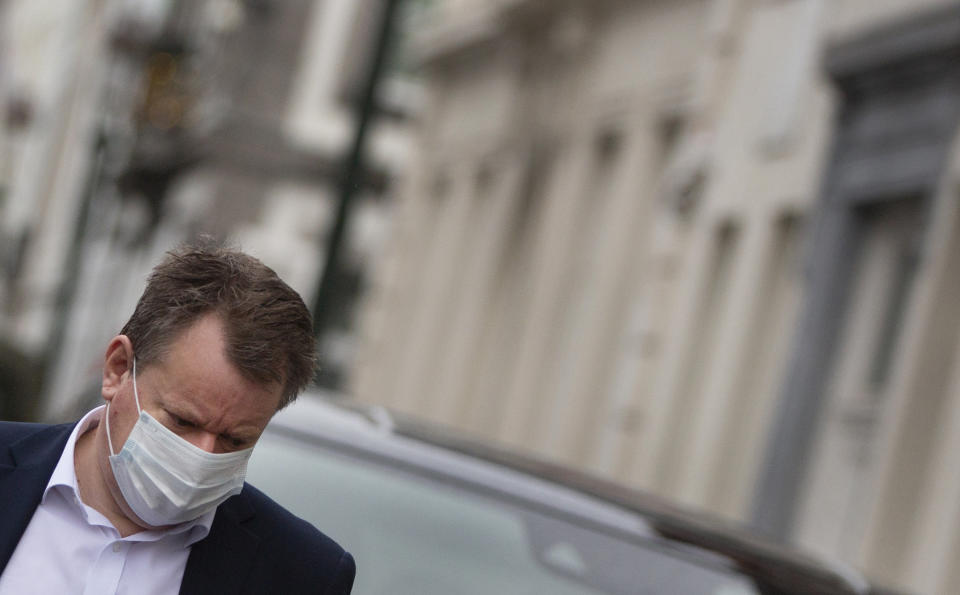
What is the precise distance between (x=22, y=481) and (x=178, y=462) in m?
0.27

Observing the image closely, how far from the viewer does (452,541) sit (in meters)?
4.46

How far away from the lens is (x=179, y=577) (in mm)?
2713

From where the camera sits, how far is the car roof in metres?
4.64

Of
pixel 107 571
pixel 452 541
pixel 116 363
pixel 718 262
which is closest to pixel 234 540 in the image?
pixel 107 571

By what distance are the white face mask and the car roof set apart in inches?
79.6

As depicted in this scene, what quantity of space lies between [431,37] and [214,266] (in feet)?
Result: 86.8

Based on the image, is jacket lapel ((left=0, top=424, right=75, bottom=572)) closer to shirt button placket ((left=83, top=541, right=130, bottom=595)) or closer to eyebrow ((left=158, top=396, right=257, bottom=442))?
shirt button placket ((left=83, top=541, right=130, bottom=595))

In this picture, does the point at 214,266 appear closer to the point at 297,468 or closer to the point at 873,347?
the point at 297,468

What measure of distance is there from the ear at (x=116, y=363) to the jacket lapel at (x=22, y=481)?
0.42ft

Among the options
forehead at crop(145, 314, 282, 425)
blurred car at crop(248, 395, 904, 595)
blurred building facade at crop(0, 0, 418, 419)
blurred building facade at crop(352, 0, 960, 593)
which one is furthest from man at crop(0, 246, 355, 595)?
blurred building facade at crop(0, 0, 418, 419)

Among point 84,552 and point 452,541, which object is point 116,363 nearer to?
point 84,552

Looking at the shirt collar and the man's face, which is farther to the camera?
the shirt collar

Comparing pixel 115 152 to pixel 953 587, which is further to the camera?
pixel 115 152

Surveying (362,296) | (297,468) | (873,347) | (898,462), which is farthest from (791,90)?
(362,296)
